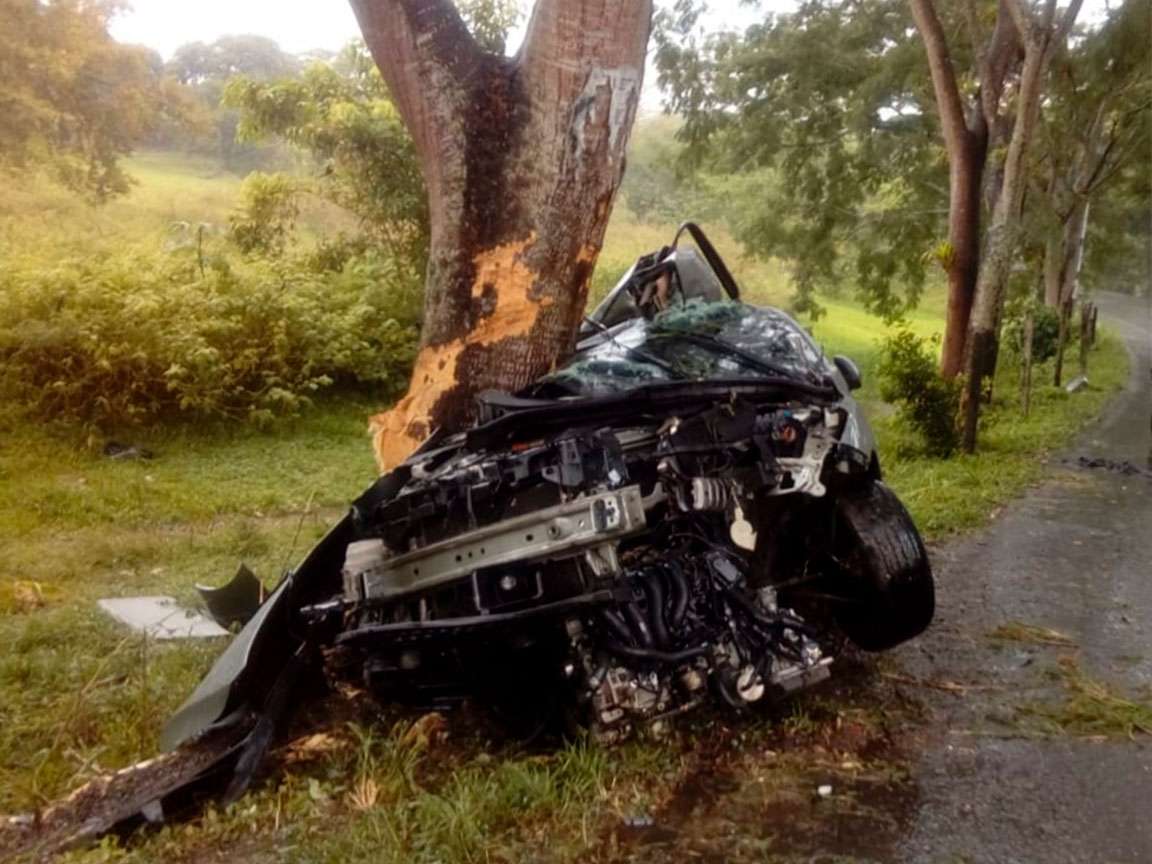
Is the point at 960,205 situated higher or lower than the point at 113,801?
higher

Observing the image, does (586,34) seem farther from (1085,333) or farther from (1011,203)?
(1085,333)

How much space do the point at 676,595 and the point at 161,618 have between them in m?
3.41

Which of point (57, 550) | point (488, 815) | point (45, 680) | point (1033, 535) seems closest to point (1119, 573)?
point (1033, 535)

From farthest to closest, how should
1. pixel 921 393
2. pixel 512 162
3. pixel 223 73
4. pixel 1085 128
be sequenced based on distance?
pixel 223 73 < pixel 1085 128 < pixel 921 393 < pixel 512 162

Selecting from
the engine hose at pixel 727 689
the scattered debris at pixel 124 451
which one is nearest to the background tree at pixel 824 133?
the scattered debris at pixel 124 451

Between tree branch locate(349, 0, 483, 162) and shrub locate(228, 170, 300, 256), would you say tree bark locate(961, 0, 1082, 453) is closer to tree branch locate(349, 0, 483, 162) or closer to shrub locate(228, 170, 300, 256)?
tree branch locate(349, 0, 483, 162)

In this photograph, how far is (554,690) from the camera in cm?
366

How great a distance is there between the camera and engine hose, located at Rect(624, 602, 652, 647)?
348cm

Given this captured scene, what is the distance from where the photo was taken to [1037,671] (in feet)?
15.2

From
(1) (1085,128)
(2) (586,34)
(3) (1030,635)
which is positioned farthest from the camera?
(1) (1085,128)

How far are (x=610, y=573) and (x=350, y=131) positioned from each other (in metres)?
11.9

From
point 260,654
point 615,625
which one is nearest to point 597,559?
point 615,625

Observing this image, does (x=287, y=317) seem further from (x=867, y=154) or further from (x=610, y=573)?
(x=867, y=154)

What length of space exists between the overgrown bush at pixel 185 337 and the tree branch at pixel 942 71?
293 inches
